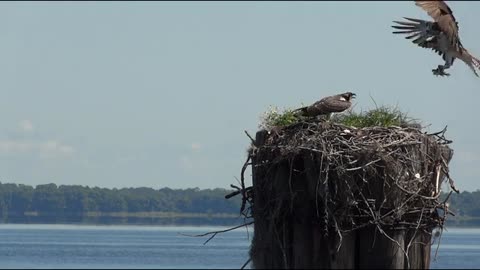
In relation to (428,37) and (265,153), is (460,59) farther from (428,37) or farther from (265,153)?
(265,153)

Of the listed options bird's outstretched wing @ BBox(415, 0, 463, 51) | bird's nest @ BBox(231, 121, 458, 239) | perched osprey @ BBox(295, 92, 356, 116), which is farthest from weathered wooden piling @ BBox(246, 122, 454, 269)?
bird's outstretched wing @ BBox(415, 0, 463, 51)

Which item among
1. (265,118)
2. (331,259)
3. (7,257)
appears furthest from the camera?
(7,257)

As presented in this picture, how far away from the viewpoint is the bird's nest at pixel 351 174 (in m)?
19.1

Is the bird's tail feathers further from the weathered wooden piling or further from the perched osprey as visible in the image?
the weathered wooden piling

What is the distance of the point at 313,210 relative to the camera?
63.4 feet

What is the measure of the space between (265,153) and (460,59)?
474 cm

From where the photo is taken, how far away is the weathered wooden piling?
62.6 ft

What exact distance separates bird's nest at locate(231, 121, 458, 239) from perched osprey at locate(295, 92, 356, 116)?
8.8 inches

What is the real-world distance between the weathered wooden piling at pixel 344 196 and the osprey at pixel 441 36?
2.77 m

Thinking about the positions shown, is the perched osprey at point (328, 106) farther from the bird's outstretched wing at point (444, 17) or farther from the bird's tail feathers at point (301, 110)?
the bird's outstretched wing at point (444, 17)

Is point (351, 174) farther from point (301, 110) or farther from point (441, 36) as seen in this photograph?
point (441, 36)

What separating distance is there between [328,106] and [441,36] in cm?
319

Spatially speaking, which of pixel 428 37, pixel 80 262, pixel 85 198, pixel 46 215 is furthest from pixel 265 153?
pixel 46 215

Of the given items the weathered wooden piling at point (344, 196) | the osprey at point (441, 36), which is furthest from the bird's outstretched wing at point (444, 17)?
the weathered wooden piling at point (344, 196)
